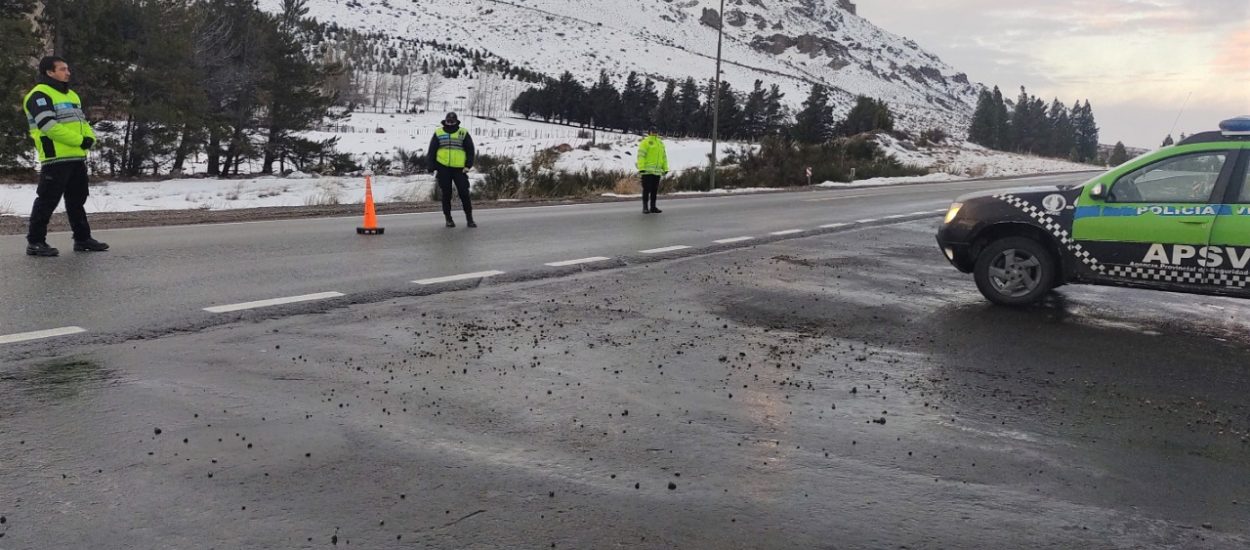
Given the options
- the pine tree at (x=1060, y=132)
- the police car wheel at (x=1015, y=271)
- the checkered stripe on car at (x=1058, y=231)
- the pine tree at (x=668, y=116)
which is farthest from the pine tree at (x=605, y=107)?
Result: the checkered stripe on car at (x=1058, y=231)

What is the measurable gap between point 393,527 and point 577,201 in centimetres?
1848

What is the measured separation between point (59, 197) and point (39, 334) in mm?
4674

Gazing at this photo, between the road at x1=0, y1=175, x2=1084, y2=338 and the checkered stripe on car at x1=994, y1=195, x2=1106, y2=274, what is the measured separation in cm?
450

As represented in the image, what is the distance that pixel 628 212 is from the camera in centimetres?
1745

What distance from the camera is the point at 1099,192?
7.40 m

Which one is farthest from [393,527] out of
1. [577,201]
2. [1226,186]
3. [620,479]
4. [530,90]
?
[530,90]

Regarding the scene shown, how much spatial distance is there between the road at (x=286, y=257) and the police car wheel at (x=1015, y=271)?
4.19 meters

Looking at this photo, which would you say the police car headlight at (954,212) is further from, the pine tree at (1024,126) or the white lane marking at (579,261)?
the pine tree at (1024,126)

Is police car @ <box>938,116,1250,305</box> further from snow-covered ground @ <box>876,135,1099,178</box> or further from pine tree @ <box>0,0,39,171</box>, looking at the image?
snow-covered ground @ <box>876,135,1099,178</box>

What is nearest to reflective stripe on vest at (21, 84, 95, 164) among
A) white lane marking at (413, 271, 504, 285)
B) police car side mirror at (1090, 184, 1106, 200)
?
white lane marking at (413, 271, 504, 285)

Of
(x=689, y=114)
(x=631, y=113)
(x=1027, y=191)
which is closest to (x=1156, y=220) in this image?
(x=1027, y=191)

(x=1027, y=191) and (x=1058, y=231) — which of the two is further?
(x=1027, y=191)

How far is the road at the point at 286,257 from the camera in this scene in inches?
264

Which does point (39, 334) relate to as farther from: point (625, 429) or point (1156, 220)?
point (1156, 220)
